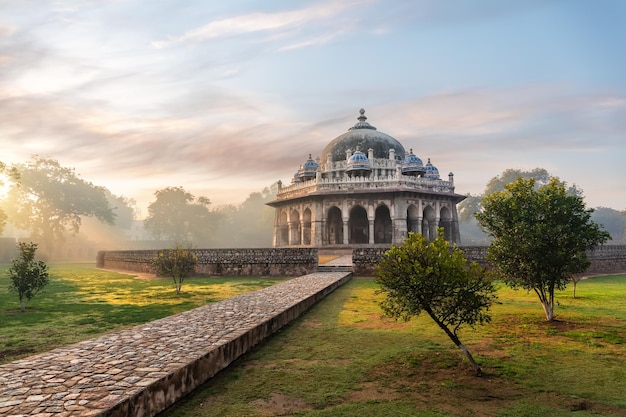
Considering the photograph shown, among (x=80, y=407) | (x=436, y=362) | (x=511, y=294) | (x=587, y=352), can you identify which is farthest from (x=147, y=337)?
(x=511, y=294)

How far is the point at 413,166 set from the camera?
111 ft

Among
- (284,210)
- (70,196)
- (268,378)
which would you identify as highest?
(70,196)

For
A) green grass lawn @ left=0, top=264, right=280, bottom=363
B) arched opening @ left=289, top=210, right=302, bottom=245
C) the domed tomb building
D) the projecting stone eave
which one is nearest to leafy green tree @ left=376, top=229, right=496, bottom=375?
green grass lawn @ left=0, top=264, right=280, bottom=363

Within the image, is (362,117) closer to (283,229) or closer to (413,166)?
(413,166)

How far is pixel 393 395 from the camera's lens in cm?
473

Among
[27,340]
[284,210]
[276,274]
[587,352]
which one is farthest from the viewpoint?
[284,210]

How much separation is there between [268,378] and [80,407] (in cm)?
232

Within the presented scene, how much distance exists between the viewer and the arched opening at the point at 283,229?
38.4 m

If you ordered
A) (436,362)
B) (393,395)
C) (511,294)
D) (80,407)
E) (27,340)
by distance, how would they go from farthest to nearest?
(511,294) → (27,340) → (436,362) → (393,395) → (80,407)

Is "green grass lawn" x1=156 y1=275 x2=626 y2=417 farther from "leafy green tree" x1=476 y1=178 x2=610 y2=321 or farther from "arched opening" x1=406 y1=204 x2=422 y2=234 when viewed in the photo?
"arched opening" x1=406 y1=204 x2=422 y2=234

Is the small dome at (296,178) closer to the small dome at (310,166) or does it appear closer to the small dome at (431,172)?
the small dome at (310,166)

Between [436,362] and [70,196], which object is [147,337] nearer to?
[436,362]

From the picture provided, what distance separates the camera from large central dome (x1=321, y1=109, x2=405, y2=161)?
3794 cm

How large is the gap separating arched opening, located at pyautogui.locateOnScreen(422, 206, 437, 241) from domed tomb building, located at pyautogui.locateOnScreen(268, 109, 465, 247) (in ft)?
0.25
